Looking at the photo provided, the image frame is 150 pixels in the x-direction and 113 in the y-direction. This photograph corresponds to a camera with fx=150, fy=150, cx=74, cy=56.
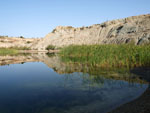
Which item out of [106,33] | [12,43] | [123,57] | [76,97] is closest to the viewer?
[76,97]

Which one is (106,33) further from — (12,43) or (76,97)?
(12,43)

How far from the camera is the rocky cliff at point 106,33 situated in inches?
1168

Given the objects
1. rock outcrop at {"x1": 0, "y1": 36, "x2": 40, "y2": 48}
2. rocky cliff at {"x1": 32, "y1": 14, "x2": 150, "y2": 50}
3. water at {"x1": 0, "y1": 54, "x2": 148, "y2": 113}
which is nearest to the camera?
water at {"x1": 0, "y1": 54, "x2": 148, "y2": 113}

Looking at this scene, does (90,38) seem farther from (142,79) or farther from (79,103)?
(79,103)

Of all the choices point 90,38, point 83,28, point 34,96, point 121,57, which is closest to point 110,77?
point 121,57

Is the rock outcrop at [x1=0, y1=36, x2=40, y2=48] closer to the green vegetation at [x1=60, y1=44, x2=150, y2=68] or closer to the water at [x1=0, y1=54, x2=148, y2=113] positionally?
the green vegetation at [x1=60, y1=44, x2=150, y2=68]

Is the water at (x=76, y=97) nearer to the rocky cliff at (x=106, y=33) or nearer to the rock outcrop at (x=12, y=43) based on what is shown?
the rocky cliff at (x=106, y=33)

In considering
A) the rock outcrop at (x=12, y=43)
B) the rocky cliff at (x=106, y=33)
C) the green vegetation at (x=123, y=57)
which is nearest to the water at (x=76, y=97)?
the green vegetation at (x=123, y=57)

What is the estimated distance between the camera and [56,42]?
55.8m

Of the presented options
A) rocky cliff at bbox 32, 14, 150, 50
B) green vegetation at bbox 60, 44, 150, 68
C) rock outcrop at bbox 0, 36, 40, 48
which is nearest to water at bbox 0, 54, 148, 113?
green vegetation at bbox 60, 44, 150, 68

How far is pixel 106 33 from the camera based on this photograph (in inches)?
1574

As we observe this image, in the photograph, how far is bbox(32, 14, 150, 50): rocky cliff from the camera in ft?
97.4

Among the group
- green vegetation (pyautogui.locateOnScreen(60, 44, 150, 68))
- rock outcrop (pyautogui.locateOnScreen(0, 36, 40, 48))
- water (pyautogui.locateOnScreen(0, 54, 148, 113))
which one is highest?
rock outcrop (pyautogui.locateOnScreen(0, 36, 40, 48))

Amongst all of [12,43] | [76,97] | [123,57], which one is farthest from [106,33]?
[12,43]
